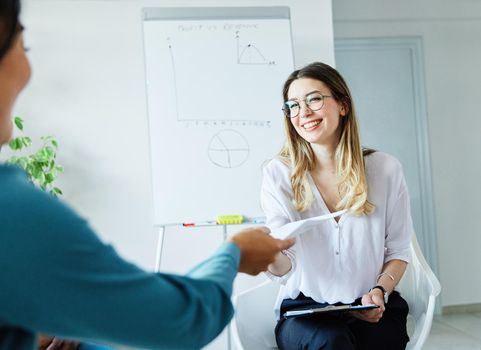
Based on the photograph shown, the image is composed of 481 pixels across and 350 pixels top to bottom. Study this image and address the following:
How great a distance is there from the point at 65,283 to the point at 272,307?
149 cm

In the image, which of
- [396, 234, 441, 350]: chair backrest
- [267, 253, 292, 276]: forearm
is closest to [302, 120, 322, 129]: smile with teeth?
[267, 253, 292, 276]: forearm

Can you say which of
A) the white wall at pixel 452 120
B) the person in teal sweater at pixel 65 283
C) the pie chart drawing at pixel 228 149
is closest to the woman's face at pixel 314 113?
the pie chart drawing at pixel 228 149

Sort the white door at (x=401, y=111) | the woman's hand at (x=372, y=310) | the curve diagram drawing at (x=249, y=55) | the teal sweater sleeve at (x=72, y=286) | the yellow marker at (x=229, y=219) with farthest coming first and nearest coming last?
the white door at (x=401, y=111)
the curve diagram drawing at (x=249, y=55)
the yellow marker at (x=229, y=219)
the woman's hand at (x=372, y=310)
the teal sweater sleeve at (x=72, y=286)

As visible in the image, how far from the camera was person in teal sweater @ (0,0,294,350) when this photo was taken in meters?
0.58

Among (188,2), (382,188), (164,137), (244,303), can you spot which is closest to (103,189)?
(164,137)

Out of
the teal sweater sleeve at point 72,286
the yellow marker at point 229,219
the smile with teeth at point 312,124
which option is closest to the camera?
the teal sweater sleeve at point 72,286

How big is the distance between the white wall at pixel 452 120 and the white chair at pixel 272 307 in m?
2.47

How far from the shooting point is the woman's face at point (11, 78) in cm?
65

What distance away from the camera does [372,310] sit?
169 cm

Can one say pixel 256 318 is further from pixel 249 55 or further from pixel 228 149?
pixel 249 55

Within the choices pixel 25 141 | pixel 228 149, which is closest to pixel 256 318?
pixel 228 149

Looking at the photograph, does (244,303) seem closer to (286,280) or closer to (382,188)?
(286,280)

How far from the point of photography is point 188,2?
329 centimetres

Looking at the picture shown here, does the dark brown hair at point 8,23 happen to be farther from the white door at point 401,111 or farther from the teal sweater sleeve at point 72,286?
the white door at point 401,111
